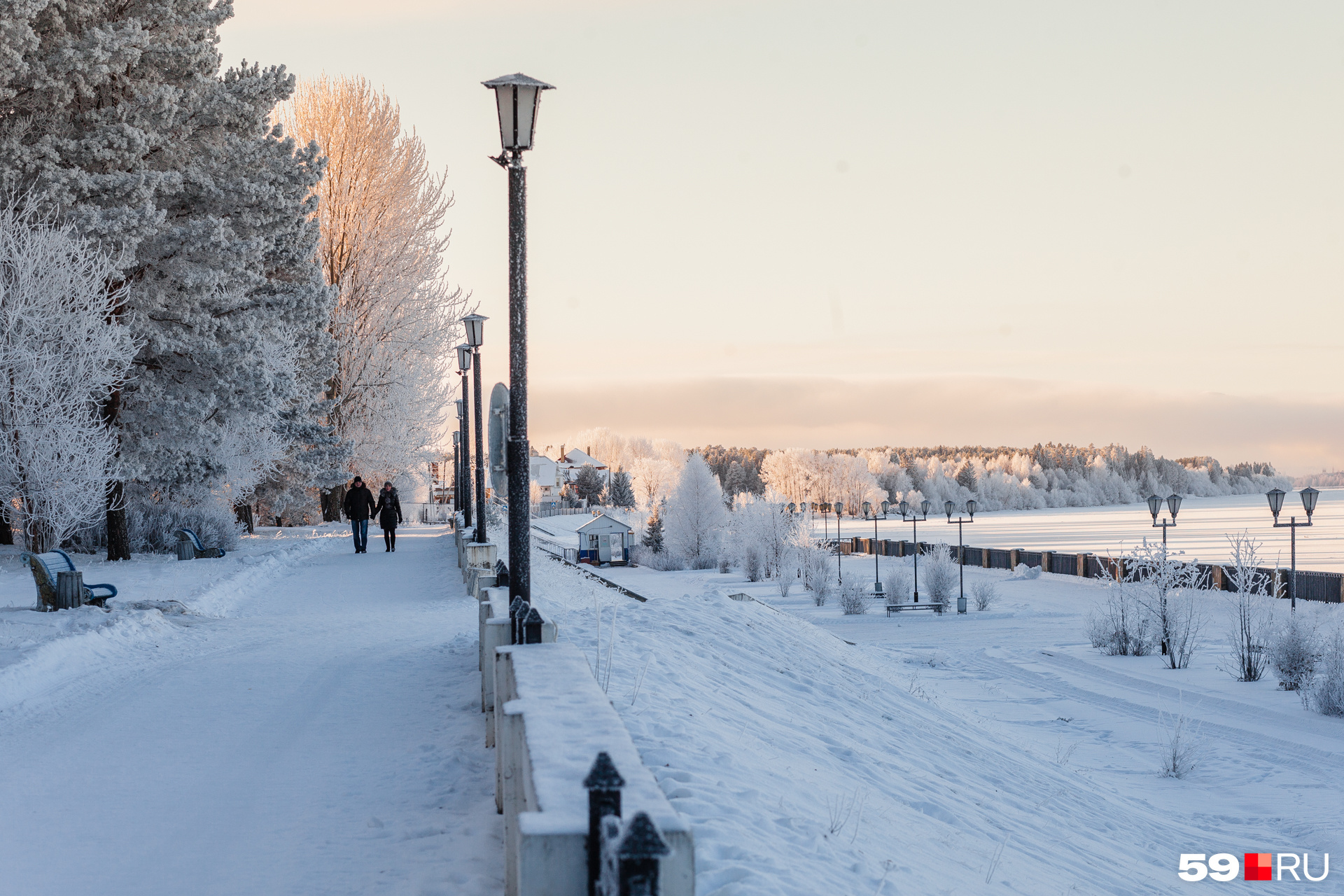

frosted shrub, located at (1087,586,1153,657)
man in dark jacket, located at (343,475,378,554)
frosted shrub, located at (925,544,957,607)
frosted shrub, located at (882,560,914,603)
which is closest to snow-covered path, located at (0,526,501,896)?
man in dark jacket, located at (343,475,378,554)

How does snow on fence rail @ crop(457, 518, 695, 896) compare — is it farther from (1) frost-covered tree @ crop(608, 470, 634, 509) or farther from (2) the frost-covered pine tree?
(1) frost-covered tree @ crop(608, 470, 634, 509)

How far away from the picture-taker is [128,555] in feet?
66.2

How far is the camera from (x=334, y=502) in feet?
129

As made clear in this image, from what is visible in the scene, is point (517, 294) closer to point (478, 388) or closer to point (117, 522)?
point (478, 388)

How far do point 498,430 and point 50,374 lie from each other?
12457mm

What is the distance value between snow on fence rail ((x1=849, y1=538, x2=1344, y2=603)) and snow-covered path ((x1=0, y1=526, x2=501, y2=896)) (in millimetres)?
17287

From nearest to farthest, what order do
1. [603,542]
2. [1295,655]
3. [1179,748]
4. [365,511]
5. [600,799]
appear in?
[600,799]
[1179,748]
[1295,655]
[365,511]
[603,542]

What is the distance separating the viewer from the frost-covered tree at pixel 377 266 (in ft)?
117

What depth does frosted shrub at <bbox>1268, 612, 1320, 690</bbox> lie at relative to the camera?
16.4 metres

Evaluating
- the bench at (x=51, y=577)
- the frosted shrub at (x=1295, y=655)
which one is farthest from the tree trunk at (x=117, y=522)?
the frosted shrub at (x=1295, y=655)

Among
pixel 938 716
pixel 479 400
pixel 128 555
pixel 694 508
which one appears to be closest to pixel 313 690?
pixel 938 716

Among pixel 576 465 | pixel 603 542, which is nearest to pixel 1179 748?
pixel 603 542

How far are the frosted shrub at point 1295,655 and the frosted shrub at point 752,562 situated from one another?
105 ft

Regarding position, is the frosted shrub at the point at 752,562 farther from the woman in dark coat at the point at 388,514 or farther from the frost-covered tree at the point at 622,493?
the frost-covered tree at the point at 622,493
